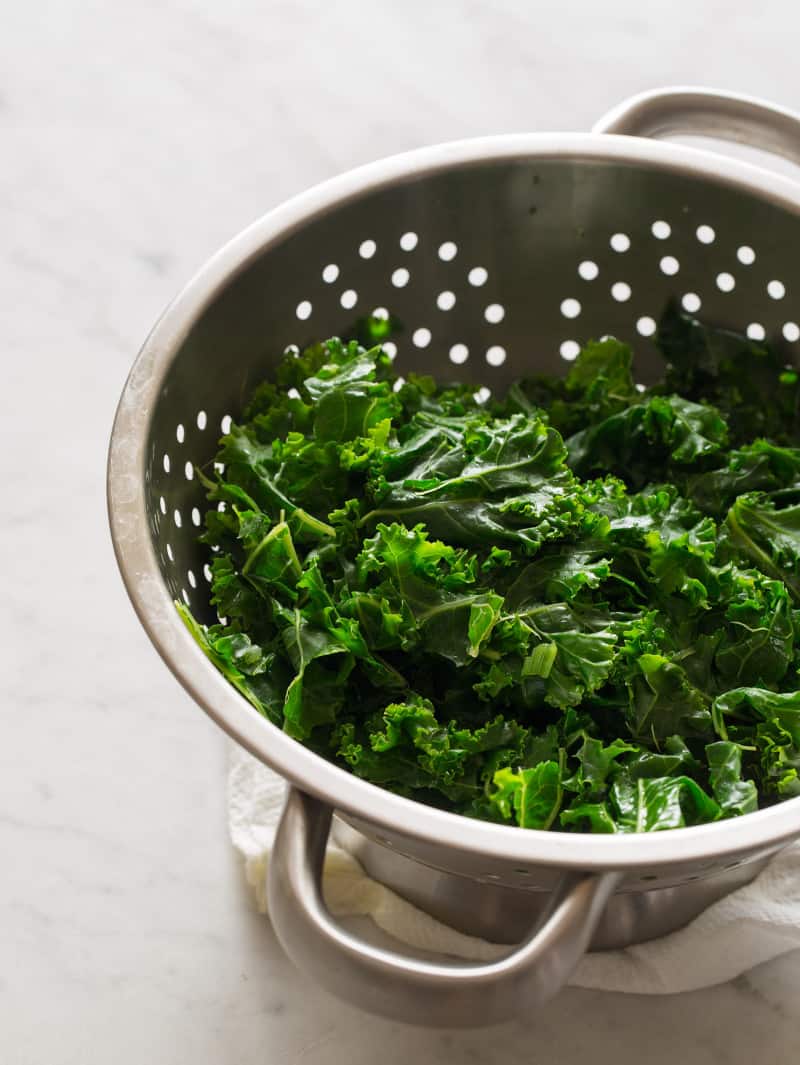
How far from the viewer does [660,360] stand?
2.11 meters

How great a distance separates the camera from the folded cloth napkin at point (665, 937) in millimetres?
1772

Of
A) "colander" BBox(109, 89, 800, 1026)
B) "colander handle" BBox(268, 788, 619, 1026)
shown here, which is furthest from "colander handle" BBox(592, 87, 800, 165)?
"colander handle" BBox(268, 788, 619, 1026)

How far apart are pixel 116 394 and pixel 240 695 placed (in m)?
1.13

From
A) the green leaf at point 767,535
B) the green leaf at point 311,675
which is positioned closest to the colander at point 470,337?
the green leaf at point 311,675

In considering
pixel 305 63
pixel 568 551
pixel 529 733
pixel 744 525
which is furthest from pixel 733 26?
pixel 529 733

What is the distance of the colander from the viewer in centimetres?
125

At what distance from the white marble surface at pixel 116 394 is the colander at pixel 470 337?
0.72ft

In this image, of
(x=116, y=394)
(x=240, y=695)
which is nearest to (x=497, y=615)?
(x=240, y=695)

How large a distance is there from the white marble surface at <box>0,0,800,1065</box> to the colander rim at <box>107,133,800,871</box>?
64 centimetres

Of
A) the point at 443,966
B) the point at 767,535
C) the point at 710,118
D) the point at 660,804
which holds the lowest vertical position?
the point at 443,966

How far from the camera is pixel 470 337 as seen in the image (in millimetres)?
2084

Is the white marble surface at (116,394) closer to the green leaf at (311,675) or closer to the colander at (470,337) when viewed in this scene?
the colander at (470,337)

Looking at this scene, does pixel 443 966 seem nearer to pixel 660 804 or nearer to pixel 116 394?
pixel 660 804

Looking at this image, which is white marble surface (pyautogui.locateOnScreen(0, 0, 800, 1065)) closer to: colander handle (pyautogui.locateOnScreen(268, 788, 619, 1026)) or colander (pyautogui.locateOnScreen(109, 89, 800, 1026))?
colander (pyautogui.locateOnScreen(109, 89, 800, 1026))
